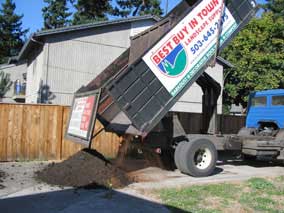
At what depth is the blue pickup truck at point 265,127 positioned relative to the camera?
12570mm

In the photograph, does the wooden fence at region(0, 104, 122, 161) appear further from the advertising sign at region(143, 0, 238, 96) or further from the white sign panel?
the advertising sign at region(143, 0, 238, 96)

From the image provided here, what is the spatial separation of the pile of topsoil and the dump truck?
0.70 metres

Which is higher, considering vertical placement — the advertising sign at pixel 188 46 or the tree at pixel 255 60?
the tree at pixel 255 60

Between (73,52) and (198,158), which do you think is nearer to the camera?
(198,158)

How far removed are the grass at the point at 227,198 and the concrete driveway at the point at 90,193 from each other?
414 mm

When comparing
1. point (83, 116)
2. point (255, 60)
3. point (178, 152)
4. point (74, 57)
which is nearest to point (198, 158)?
point (178, 152)

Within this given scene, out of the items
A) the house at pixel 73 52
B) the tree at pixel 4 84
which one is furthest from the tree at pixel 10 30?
the house at pixel 73 52

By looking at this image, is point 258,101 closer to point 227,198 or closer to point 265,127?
point 265,127

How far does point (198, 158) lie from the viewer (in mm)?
11188

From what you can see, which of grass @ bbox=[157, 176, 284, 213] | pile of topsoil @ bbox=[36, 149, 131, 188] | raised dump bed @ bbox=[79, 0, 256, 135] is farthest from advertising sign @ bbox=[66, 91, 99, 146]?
grass @ bbox=[157, 176, 284, 213]

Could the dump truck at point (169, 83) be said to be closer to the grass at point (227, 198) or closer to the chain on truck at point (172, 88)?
the chain on truck at point (172, 88)

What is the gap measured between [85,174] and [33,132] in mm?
4144

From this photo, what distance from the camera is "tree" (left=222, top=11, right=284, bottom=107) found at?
81.7ft

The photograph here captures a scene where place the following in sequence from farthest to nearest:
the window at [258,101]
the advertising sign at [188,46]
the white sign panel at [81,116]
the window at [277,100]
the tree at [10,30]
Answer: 1. the tree at [10,30]
2. the window at [258,101]
3. the window at [277,100]
4. the advertising sign at [188,46]
5. the white sign panel at [81,116]
